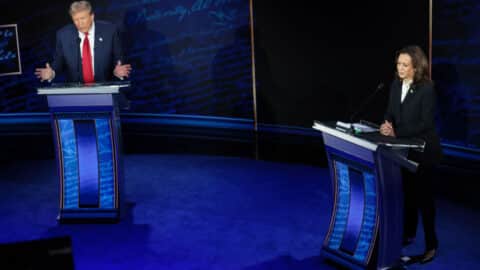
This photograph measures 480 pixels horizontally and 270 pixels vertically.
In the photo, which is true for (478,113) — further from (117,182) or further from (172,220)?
(117,182)

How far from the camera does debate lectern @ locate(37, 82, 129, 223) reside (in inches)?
187

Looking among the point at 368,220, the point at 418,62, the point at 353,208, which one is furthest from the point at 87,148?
the point at 418,62

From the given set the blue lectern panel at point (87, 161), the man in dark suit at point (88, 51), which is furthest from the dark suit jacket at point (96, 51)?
the blue lectern panel at point (87, 161)

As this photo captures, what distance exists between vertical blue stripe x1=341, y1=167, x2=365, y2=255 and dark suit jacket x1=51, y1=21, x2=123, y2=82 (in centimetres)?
224

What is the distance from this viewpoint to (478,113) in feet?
17.0

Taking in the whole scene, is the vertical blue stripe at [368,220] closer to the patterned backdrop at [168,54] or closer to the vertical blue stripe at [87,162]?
the vertical blue stripe at [87,162]

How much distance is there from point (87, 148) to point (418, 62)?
100 inches

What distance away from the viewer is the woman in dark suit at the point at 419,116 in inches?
152

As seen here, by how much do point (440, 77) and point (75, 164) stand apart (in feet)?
10.1

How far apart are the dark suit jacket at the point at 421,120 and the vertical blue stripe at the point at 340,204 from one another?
0.41m

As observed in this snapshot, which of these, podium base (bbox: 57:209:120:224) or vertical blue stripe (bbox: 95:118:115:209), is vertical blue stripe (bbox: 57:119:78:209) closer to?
podium base (bbox: 57:209:120:224)

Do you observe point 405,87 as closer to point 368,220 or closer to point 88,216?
point 368,220

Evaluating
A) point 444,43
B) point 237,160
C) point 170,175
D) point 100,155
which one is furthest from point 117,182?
point 444,43

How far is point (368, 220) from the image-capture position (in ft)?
12.3
